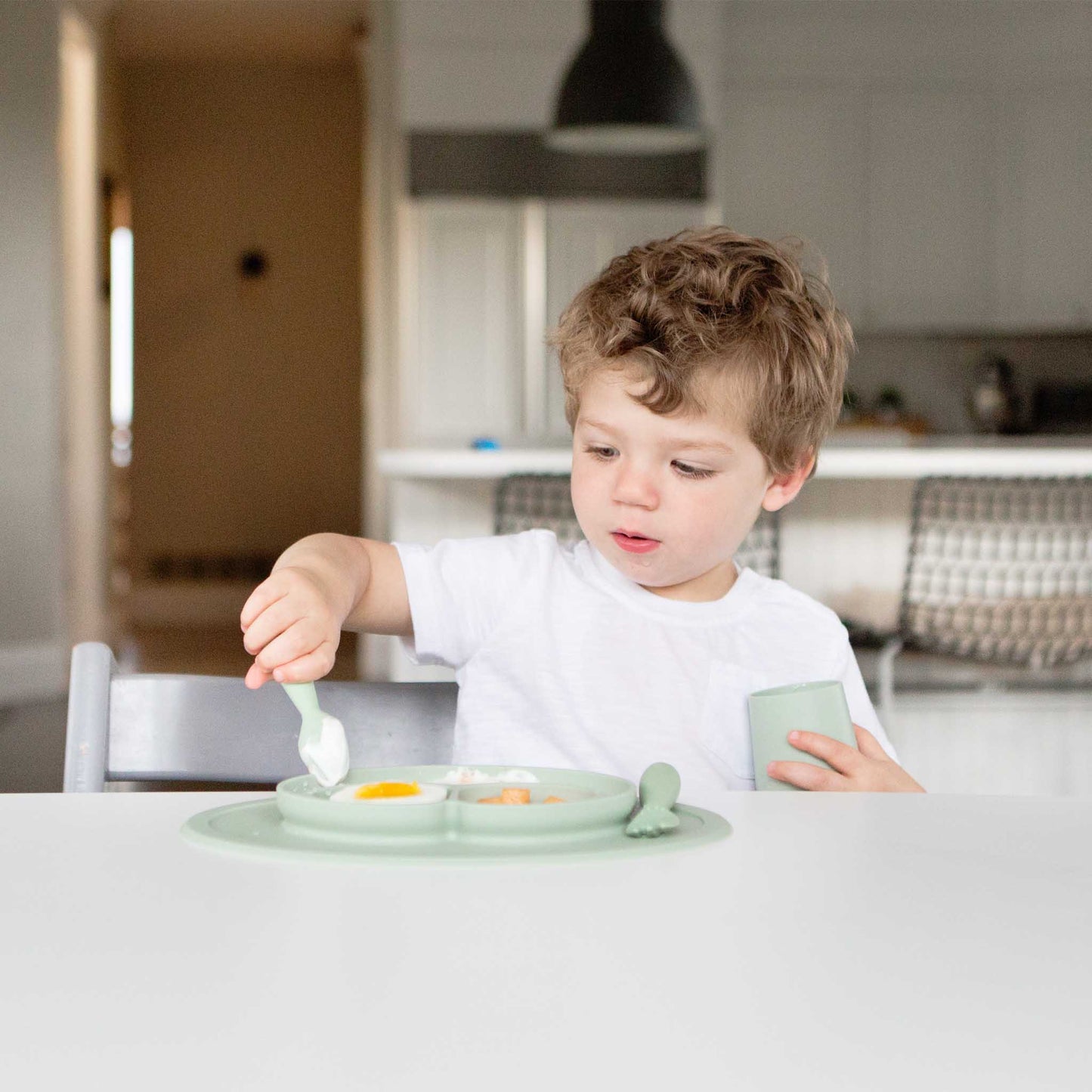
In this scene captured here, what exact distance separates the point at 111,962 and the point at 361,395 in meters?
7.61

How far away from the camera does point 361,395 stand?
792cm

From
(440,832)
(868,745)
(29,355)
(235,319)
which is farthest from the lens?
(235,319)

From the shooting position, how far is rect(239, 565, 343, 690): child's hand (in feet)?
2.16

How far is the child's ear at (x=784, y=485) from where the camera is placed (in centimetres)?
102

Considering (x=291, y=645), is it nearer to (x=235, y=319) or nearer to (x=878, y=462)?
(x=878, y=462)

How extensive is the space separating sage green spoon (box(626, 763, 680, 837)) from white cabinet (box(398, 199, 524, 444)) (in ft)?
15.6

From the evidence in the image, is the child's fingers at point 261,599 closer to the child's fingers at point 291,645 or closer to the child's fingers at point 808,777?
the child's fingers at point 291,645

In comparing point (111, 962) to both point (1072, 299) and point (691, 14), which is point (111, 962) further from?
point (1072, 299)

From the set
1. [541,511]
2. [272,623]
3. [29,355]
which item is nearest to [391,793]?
[272,623]

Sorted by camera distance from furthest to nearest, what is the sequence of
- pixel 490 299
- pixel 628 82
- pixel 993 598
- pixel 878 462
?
pixel 490 299 → pixel 628 82 → pixel 993 598 → pixel 878 462

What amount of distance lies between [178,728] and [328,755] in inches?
10.6

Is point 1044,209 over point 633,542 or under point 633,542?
over

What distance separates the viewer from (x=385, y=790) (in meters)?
0.62

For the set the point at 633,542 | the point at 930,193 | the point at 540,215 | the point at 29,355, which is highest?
the point at 930,193
